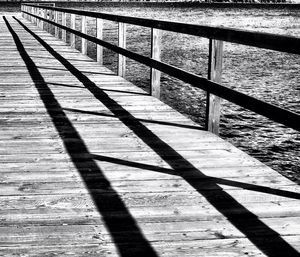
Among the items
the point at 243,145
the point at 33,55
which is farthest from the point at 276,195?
the point at 33,55

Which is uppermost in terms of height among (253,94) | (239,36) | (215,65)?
(239,36)

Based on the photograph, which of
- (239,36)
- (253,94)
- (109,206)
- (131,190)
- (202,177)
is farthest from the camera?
(253,94)

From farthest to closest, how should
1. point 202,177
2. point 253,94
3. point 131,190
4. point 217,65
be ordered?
point 253,94 → point 217,65 → point 202,177 → point 131,190

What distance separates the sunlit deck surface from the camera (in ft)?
10.3

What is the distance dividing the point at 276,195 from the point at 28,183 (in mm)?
1858

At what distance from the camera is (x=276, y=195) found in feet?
13.0

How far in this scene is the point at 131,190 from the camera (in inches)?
158

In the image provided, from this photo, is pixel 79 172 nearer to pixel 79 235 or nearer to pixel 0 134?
pixel 79 235

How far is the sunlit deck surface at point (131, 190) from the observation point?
3127 millimetres

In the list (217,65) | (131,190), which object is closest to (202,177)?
(131,190)

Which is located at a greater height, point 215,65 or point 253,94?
point 215,65

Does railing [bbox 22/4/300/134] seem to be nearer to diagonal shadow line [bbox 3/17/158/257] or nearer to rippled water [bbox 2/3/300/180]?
diagonal shadow line [bbox 3/17/158/257]

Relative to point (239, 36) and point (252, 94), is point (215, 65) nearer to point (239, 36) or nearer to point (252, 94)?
point (239, 36)

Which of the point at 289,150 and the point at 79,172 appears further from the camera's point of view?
the point at 289,150
